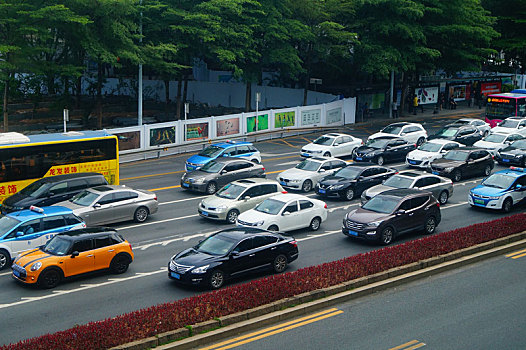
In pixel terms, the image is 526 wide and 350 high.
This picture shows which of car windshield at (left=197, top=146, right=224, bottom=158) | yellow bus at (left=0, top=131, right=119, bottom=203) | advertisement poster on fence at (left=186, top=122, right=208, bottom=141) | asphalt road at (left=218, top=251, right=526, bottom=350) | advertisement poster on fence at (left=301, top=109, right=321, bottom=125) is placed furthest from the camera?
advertisement poster on fence at (left=301, top=109, right=321, bottom=125)

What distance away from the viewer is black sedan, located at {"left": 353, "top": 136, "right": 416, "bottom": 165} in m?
37.0

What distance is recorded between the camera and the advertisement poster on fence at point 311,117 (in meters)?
52.2

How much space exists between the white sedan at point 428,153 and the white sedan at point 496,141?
337 centimetres

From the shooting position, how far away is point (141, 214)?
2570 centimetres

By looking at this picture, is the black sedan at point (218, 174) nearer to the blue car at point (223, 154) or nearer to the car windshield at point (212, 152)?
the blue car at point (223, 154)

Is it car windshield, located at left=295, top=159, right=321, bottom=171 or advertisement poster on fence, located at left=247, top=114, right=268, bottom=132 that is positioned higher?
advertisement poster on fence, located at left=247, top=114, right=268, bottom=132

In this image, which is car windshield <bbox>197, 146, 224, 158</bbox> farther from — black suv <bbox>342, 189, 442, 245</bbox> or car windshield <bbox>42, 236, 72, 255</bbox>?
car windshield <bbox>42, 236, 72, 255</bbox>

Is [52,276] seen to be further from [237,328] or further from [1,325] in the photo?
[237,328]

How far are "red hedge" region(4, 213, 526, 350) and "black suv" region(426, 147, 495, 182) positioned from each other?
Answer: 439 inches

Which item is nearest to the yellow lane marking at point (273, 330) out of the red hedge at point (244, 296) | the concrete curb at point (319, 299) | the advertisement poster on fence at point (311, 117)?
the concrete curb at point (319, 299)

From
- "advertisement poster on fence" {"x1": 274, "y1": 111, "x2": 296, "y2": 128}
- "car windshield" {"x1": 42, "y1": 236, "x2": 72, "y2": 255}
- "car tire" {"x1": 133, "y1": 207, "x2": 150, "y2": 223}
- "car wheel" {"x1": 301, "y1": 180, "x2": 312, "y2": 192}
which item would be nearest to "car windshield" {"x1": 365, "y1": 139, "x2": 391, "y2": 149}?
"car wheel" {"x1": 301, "y1": 180, "x2": 312, "y2": 192}

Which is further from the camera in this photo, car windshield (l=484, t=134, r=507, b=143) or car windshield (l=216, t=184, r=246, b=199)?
car windshield (l=484, t=134, r=507, b=143)

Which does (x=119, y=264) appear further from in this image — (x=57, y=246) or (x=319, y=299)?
(x=319, y=299)

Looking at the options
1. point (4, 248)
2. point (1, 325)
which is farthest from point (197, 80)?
point (1, 325)
